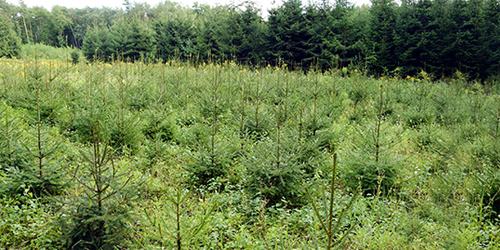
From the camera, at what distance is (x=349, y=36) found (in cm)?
2178

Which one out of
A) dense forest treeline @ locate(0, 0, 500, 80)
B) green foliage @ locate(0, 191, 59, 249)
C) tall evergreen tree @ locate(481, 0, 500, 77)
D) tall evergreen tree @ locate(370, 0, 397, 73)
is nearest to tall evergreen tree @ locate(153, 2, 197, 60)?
dense forest treeline @ locate(0, 0, 500, 80)

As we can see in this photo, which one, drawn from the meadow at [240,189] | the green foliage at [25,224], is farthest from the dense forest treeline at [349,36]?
the green foliage at [25,224]

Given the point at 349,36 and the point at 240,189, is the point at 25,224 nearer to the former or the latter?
the point at 240,189

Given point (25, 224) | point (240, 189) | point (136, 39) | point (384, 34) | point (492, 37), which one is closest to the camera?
point (25, 224)

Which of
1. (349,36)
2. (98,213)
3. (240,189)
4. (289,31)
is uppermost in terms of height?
(289,31)

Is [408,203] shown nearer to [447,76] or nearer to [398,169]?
[398,169]

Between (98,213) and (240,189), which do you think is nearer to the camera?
(98,213)

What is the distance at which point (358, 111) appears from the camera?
765 cm

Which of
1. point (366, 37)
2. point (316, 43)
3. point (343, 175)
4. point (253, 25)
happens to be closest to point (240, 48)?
point (253, 25)

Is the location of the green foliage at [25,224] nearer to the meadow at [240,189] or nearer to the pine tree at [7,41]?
the meadow at [240,189]

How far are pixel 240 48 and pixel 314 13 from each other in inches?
275

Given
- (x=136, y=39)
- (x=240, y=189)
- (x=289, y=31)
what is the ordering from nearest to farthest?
(x=240, y=189), (x=289, y=31), (x=136, y=39)

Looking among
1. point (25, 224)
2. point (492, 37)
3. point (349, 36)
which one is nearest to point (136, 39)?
point (349, 36)

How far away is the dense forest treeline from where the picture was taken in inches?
729
